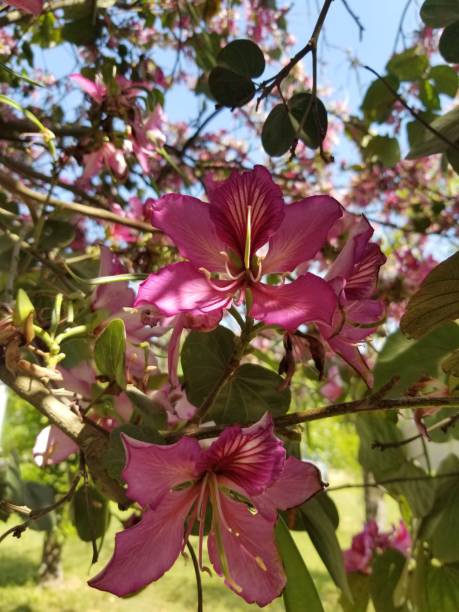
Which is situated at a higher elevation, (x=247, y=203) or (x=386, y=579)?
(x=247, y=203)

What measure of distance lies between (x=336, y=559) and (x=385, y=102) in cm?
73

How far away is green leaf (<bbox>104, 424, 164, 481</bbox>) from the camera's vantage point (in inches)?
11.9

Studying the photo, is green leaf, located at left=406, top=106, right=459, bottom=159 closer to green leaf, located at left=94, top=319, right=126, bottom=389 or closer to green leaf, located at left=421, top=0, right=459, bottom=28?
green leaf, located at left=421, top=0, right=459, bottom=28

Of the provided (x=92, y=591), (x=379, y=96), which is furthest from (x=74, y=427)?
(x=92, y=591)

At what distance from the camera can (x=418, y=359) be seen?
43 cm

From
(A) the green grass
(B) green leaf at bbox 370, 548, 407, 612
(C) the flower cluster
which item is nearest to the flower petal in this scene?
(B) green leaf at bbox 370, 548, 407, 612

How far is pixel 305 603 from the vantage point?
32cm

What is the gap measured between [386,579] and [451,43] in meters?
0.54

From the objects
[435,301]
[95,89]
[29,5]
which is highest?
[95,89]

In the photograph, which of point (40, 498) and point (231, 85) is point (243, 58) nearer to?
point (231, 85)

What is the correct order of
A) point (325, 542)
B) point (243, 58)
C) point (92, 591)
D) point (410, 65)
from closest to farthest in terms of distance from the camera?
1. point (325, 542)
2. point (243, 58)
3. point (410, 65)
4. point (92, 591)

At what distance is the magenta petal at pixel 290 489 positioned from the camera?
31cm

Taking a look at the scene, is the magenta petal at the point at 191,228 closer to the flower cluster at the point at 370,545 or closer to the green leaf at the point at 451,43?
the green leaf at the point at 451,43

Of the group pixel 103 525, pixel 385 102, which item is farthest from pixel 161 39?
pixel 103 525
